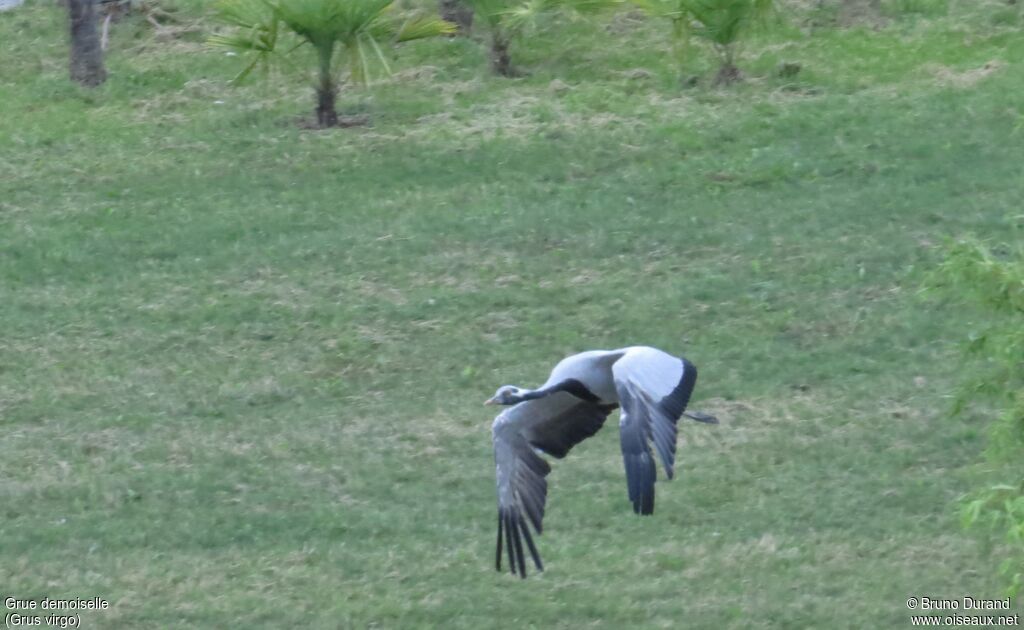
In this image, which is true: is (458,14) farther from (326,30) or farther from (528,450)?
(528,450)

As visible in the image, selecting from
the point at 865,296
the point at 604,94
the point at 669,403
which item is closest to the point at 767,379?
the point at 865,296

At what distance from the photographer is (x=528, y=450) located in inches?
227

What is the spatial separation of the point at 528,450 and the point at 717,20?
714 centimetres

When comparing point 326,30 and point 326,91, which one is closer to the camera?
point 326,30

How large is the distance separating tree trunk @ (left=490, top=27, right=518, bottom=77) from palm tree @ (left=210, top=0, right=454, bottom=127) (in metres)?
0.77

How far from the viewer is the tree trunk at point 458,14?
14.2 meters

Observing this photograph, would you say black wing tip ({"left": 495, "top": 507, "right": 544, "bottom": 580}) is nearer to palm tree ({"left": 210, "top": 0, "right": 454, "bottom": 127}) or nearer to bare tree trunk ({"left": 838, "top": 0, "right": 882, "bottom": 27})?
palm tree ({"left": 210, "top": 0, "right": 454, "bottom": 127})

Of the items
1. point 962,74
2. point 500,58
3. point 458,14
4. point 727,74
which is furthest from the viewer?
point 458,14

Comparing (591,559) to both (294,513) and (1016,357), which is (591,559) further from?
(1016,357)

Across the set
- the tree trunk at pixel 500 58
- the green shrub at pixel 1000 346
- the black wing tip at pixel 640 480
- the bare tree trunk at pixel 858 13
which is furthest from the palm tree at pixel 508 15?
the black wing tip at pixel 640 480

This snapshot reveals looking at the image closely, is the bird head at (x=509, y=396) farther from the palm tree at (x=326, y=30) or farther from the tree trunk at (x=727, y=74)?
the tree trunk at (x=727, y=74)

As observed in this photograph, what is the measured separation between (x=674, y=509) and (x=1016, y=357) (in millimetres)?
1950

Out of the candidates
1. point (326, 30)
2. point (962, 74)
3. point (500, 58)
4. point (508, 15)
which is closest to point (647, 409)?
point (326, 30)

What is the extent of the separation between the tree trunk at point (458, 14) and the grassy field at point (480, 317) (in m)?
0.51
